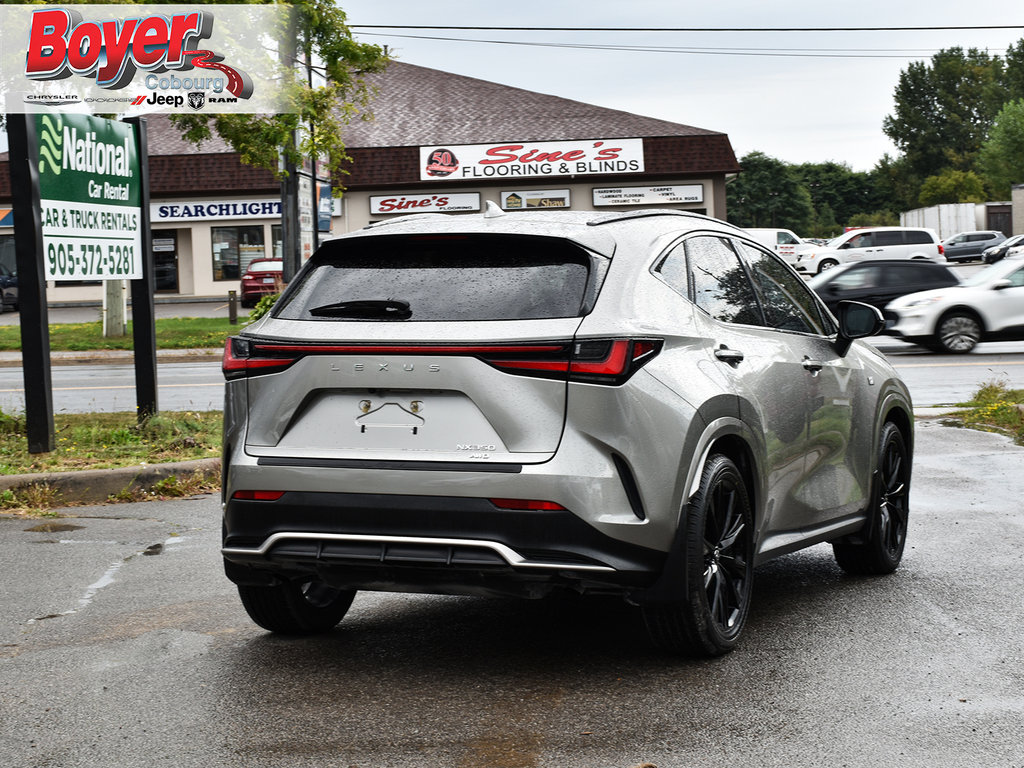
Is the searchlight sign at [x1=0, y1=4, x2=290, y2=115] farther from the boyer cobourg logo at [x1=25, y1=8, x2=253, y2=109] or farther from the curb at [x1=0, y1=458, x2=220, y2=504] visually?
the curb at [x1=0, y1=458, x2=220, y2=504]

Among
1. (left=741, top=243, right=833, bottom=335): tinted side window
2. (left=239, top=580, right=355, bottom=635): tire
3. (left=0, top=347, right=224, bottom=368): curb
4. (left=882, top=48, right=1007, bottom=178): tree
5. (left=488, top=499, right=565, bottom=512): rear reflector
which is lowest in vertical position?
(left=239, top=580, right=355, bottom=635): tire

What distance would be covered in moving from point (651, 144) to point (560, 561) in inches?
1624

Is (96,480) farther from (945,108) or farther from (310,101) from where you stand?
(945,108)

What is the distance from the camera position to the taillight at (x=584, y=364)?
4.36 m

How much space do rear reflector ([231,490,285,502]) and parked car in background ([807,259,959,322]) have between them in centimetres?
2178

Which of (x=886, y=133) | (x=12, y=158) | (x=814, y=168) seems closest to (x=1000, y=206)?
(x=886, y=133)

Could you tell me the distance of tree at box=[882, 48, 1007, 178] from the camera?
11450cm

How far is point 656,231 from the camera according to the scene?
16.6ft

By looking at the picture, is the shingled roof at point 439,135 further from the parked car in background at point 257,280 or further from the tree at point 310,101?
the tree at point 310,101

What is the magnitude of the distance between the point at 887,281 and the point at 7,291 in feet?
96.0

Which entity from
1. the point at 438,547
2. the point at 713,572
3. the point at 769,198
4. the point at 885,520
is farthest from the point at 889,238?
the point at 769,198

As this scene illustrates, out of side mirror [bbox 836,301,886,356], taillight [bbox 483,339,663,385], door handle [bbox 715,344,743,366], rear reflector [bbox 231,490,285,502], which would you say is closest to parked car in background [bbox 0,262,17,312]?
side mirror [bbox 836,301,886,356]

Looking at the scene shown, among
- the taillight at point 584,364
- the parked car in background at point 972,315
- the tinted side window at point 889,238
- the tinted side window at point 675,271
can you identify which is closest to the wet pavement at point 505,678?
the taillight at point 584,364

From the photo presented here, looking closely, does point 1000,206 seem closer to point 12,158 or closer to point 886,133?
point 886,133
